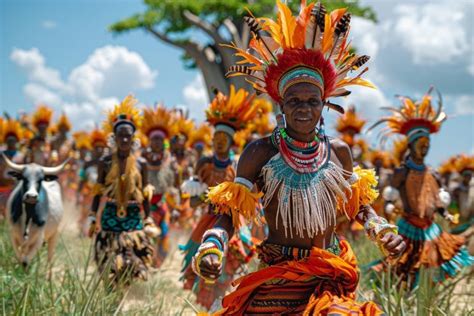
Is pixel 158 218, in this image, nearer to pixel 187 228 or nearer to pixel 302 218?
pixel 187 228

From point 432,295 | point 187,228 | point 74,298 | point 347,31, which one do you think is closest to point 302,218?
point 347,31

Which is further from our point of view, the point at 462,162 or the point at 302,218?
the point at 462,162

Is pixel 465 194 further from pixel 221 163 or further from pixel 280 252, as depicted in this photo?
pixel 280 252

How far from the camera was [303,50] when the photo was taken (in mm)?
3137

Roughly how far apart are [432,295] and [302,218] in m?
1.33

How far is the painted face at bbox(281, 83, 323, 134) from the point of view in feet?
10.2

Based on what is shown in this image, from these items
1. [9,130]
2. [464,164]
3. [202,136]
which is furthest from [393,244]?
[464,164]

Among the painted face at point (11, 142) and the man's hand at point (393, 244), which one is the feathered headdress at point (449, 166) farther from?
the man's hand at point (393, 244)

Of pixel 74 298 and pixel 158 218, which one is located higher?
pixel 158 218

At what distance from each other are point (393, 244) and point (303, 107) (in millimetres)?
869

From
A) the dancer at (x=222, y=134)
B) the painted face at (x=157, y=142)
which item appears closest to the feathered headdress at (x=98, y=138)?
the painted face at (x=157, y=142)

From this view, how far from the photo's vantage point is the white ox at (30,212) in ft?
19.3

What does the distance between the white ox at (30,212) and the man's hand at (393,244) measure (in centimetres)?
402

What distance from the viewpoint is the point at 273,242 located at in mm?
3184
